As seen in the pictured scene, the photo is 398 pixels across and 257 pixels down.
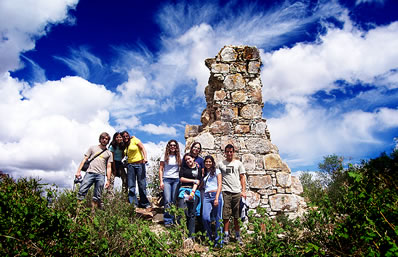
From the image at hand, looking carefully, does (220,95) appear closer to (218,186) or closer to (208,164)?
(208,164)

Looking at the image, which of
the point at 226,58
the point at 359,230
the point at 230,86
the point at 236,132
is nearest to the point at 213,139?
the point at 236,132

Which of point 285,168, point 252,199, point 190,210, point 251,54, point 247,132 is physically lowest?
point 190,210

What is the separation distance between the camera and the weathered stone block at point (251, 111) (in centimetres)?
640

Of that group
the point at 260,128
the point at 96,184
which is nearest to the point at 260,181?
the point at 260,128

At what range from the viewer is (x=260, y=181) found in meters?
5.93

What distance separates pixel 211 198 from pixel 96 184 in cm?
241

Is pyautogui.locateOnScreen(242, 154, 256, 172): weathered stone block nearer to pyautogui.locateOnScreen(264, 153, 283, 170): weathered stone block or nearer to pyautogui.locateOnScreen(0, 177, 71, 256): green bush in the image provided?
pyautogui.locateOnScreen(264, 153, 283, 170): weathered stone block

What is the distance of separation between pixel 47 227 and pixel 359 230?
3.68 m

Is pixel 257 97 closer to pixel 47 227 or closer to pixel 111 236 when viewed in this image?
pixel 111 236

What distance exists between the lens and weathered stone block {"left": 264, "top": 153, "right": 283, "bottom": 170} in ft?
19.8

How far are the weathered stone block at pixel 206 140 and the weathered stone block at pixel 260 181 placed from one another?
1199 millimetres

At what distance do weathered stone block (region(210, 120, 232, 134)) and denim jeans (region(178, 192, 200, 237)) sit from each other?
1956 millimetres

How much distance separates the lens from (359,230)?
9.56 feet

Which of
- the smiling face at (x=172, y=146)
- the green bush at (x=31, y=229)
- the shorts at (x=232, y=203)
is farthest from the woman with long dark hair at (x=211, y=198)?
the green bush at (x=31, y=229)
